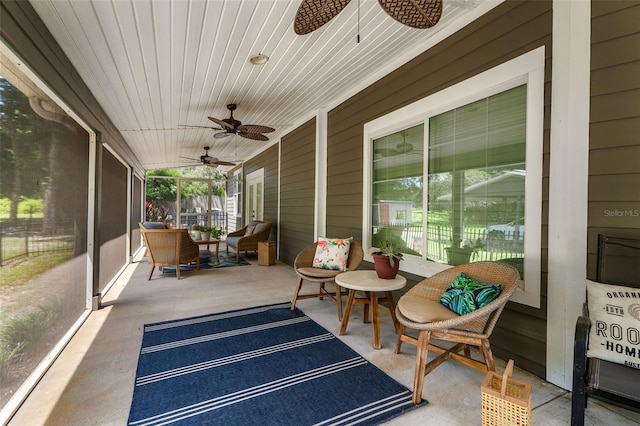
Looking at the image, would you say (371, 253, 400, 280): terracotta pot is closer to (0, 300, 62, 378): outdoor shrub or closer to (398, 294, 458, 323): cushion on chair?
(398, 294, 458, 323): cushion on chair

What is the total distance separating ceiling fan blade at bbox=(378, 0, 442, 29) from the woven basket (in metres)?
1.97

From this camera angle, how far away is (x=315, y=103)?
4617 mm

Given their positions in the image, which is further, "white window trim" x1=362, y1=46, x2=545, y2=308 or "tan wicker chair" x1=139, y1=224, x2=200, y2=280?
"tan wicker chair" x1=139, y1=224, x2=200, y2=280

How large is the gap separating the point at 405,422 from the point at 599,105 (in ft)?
7.10

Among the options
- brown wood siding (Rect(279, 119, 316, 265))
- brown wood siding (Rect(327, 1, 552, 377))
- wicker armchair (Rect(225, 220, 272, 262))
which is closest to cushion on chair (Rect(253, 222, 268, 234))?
wicker armchair (Rect(225, 220, 272, 262))

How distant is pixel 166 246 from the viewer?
4641 mm

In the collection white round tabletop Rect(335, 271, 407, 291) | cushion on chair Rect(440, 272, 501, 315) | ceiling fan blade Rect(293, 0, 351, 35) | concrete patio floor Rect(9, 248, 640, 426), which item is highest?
ceiling fan blade Rect(293, 0, 351, 35)

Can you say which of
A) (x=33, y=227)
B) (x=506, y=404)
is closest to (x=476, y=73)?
(x=506, y=404)

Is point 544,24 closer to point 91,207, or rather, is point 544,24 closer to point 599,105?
point 599,105

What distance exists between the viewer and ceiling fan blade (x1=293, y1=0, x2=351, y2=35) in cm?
168

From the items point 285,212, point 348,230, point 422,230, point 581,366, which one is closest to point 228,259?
point 285,212

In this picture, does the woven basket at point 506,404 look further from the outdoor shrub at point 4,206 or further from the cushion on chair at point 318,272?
the outdoor shrub at point 4,206

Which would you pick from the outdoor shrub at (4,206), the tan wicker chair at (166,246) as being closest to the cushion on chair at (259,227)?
the tan wicker chair at (166,246)

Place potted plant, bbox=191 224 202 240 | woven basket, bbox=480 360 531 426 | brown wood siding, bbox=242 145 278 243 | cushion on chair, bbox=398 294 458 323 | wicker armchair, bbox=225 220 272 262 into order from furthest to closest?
1. brown wood siding, bbox=242 145 278 243
2. wicker armchair, bbox=225 220 272 262
3. potted plant, bbox=191 224 202 240
4. cushion on chair, bbox=398 294 458 323
5. woven basket, bbox=480 360 531 426
